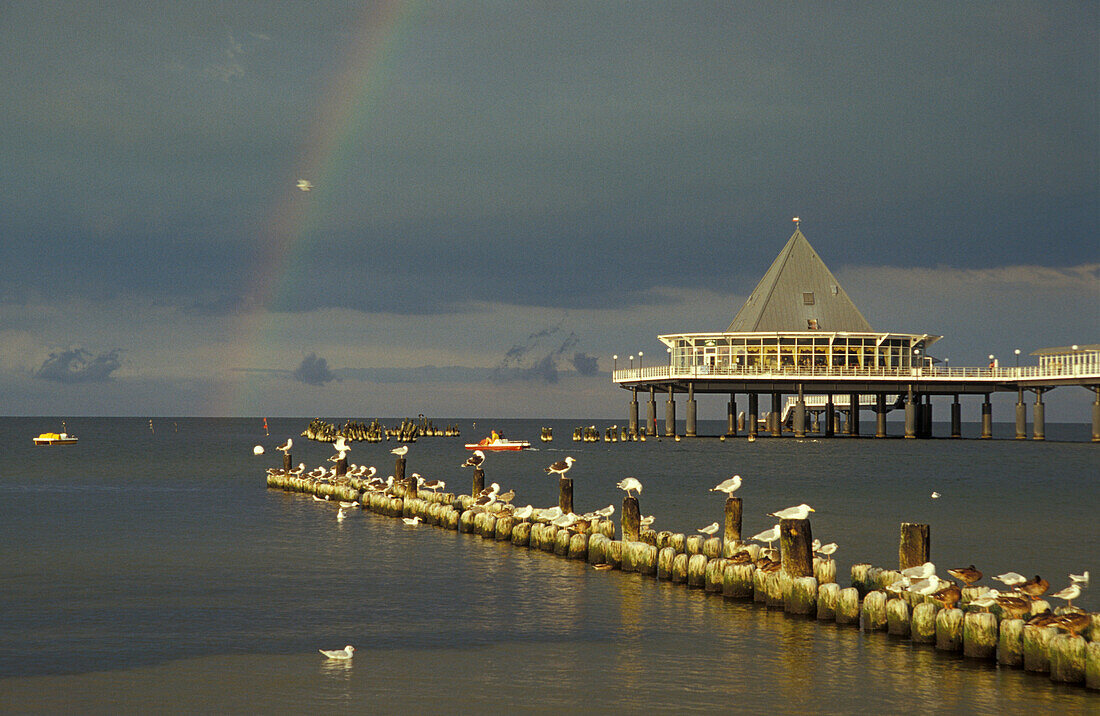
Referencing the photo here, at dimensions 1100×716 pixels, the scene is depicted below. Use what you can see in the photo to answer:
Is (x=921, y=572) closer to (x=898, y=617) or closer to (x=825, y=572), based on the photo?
(x=898, y=617)

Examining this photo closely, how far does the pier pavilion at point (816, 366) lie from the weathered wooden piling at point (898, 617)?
88.0 m

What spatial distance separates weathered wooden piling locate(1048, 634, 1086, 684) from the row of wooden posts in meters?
0.02

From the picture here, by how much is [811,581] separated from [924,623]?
121 inches

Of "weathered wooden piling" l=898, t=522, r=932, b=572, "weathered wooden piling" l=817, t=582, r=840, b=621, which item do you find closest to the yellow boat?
"weathered wooden piling" l=817, t=582, r=840, b=621

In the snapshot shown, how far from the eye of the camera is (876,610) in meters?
23.0

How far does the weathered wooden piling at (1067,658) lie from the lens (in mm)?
18906

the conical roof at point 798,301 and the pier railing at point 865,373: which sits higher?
the conical roof at point 798,301

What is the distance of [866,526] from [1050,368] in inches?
3029

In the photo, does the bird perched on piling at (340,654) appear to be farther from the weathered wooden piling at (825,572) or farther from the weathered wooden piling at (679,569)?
the weathered wooden piling at (825,572)

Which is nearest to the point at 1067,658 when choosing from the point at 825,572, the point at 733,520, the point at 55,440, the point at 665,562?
the point at 825,572

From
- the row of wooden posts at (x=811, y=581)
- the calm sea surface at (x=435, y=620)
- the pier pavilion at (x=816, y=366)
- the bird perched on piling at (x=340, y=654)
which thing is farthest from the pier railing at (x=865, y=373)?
the bird perched on piling at (x=340, y=654)

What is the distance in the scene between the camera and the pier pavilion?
112m

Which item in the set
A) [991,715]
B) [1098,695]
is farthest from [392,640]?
[1098,695]

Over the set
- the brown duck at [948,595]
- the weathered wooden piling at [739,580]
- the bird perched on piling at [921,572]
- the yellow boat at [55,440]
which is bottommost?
the weathered wooden piling at [739,580]
